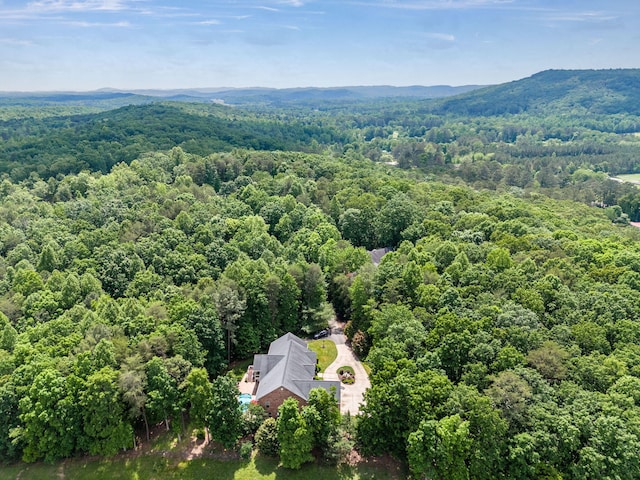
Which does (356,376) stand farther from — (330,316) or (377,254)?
(377,254)

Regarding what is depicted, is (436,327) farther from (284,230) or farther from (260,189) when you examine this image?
(260,189)

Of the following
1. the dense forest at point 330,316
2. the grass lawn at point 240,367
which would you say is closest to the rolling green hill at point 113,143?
the dense forest at point 330,316

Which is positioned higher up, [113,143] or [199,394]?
[113,143]

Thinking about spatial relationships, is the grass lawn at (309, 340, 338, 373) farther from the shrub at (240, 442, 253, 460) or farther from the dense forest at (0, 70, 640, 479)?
the shrub at (240, 442, 253, 460)

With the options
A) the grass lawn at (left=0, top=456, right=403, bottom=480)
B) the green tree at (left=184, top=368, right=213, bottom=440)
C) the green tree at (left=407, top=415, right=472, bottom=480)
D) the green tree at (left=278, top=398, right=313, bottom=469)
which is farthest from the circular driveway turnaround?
the green tree at (left=184, top=368, right=213, bottom=440)

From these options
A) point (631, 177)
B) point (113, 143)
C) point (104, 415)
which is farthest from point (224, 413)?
point (631, 177)

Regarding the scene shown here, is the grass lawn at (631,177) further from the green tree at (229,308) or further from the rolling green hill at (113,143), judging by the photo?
the green tree at (229,308)

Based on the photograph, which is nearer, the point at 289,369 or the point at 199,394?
the point at 199,394
